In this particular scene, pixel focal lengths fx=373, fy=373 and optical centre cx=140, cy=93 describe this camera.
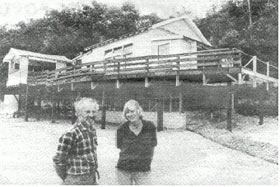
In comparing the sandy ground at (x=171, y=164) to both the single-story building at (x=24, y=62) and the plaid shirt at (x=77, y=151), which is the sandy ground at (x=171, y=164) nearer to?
the plaid shirt at (x=77, y=151)

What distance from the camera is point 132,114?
155 inches

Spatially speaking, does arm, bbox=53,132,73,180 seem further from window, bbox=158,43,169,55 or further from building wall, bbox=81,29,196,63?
window, bbox=158,43,169,55

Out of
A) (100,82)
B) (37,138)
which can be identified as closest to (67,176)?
(37,138)

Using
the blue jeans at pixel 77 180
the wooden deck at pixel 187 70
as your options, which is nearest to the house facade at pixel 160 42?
the wooden deck at pixel 187 70

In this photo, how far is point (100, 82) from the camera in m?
15.1

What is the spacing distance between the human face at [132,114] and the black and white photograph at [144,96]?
11mm

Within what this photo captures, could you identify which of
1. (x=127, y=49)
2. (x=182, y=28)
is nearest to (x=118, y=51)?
(x=127, y=49)

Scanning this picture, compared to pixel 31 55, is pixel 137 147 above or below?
below

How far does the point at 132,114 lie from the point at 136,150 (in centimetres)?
41

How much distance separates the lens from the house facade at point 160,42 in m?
16.1

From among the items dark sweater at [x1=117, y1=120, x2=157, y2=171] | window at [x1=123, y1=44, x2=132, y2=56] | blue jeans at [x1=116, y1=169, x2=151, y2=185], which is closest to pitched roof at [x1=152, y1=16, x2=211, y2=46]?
window at [x1=123, y1=44, x2=132, y2=56]

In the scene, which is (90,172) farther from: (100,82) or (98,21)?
(98,21)

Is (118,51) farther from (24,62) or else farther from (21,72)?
(21,72)

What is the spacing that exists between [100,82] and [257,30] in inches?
307
